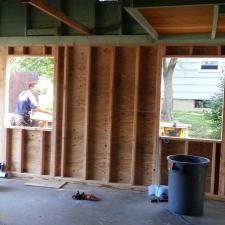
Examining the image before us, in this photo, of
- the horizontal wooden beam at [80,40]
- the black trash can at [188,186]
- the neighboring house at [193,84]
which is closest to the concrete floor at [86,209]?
the black trash can at [188,186]

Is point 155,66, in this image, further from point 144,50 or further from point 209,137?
point 209,137

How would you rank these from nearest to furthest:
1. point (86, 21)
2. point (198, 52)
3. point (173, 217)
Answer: point (173, 217), point (198, 52), point (86, 21)

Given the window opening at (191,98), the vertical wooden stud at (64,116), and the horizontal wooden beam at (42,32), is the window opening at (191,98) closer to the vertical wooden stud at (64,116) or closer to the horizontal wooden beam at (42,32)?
the vertical wooden stud at (64,116)

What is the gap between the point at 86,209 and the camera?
4.82 meters

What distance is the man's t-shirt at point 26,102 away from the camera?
6.34m

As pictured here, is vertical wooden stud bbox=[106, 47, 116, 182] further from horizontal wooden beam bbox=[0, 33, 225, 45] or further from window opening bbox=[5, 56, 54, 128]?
window opening bbox=[5, 56, 54, 128]

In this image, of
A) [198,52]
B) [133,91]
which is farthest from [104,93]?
[198,52]

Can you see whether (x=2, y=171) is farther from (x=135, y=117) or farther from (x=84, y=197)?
(x=135, y=117)

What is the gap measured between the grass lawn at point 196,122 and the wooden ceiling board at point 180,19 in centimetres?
137

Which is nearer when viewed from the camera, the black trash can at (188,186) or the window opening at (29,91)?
the black trash can at (188,186)

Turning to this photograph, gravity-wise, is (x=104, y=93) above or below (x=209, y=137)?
above

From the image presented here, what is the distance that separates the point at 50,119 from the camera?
6324mm

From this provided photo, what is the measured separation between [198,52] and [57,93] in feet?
7.91

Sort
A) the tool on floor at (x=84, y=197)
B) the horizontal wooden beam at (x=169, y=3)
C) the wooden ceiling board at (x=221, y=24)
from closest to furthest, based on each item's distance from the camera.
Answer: the horizontal wooden beam at (x=169, y=3) < the wooden ceiling board at (x=221, y=24) < the tool on floor at (x=84, y=197)
